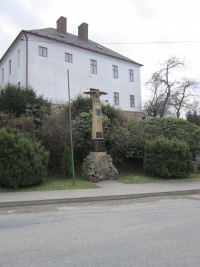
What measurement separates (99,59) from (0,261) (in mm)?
30876

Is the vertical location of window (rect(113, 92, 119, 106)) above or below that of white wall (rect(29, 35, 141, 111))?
below

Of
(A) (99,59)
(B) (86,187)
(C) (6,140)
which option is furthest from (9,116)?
(A) (99,59)

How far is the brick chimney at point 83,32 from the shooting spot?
33.0 metres

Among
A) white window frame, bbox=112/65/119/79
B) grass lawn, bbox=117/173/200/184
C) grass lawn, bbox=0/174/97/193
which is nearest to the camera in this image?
grass lawn, bbox=0/174/97/193

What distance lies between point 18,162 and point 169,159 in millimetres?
6968

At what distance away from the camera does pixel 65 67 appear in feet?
92.8

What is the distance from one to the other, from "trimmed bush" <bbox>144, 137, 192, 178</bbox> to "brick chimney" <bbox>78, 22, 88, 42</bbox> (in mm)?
25920

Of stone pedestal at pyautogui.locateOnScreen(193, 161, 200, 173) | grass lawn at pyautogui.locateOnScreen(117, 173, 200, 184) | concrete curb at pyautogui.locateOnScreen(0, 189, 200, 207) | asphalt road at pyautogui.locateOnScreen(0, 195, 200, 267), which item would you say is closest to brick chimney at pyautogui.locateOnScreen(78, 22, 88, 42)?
stone pedestal at pyautogui.locateOnScreen(193, 161, 200, 173)

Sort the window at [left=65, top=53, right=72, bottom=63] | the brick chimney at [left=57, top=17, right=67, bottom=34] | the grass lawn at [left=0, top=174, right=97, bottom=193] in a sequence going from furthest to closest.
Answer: the brick chimney at [left=57, top=17, right=67, bottom=34] < the window at [left=65, top=53, right=72, bottom=63] < the grass lawn at [left=0, top=174, right=97, bottom=193]

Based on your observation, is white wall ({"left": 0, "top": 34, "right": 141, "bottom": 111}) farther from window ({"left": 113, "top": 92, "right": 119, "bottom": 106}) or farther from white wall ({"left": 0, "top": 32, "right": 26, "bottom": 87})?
window ({"left": 113, "top": 92, "right": 119, "bottom": 106})

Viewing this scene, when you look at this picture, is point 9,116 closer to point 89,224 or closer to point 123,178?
point 123,178

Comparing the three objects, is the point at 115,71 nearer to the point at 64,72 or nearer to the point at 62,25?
the point at 64,72

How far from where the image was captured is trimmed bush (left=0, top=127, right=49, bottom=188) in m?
8.80

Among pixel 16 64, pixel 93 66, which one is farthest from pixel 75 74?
pixel 16 64
